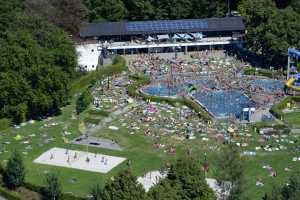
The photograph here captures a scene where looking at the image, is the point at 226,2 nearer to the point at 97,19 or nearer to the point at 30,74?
the point at 97,19

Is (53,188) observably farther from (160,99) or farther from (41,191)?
(160,99)

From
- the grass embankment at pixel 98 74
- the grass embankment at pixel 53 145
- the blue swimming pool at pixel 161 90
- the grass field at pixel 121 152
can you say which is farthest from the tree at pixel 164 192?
the grass embankment at pixel 98 74

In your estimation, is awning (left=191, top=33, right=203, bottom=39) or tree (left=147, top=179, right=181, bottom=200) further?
awning (left=191, top=33, right=203, bottom=39)

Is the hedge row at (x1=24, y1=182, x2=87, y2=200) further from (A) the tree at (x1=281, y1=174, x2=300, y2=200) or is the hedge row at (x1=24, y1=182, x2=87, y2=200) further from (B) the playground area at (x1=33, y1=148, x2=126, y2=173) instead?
(A) the tree at (x1=281, y1=174, x2=300, y2=200)

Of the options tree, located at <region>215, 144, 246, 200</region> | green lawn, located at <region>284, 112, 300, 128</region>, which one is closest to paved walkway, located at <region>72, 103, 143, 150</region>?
tree, located at <region>215, 144, 246, 200</region>

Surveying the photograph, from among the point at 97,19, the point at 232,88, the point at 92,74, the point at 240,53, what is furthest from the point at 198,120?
the point at 97,19

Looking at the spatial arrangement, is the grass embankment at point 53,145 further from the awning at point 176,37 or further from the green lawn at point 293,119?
the awning at point 176,37

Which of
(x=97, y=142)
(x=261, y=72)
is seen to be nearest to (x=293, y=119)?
(x=261, y=72)
